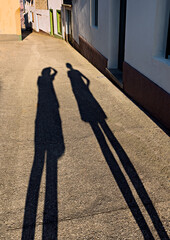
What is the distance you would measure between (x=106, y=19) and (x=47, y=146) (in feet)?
23.0

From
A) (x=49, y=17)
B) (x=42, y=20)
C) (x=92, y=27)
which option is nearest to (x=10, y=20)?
(x=49, y=17)

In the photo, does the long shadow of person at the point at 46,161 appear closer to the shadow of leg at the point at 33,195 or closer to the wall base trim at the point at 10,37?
the shadow of leg at the point at 33,195

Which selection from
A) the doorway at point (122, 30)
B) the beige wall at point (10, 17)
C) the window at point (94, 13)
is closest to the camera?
the doorway at point (122, 30)

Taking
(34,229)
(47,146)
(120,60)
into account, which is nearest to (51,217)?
(34,229)

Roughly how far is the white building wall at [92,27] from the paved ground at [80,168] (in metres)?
3.34

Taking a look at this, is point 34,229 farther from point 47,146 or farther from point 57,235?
point 47,146

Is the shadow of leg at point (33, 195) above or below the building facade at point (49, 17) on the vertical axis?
below

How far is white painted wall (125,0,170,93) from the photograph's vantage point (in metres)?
6.27

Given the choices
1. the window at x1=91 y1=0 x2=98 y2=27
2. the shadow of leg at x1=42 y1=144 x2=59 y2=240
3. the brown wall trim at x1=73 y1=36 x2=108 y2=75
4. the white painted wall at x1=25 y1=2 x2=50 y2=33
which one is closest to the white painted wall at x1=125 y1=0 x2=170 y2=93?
the shadow of leg at x1=42 y1=144 x2=59 y2=240

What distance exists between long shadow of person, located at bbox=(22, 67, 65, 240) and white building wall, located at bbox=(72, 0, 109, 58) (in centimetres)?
387

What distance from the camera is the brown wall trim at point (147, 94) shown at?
6.19 meters

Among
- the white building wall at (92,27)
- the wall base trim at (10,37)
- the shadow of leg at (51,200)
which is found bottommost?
the shadow of leg at (51,200)

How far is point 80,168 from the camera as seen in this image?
4785mm

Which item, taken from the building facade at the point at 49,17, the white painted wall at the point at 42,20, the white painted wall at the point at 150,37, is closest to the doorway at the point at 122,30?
the white painted wall at the point at 150,37
